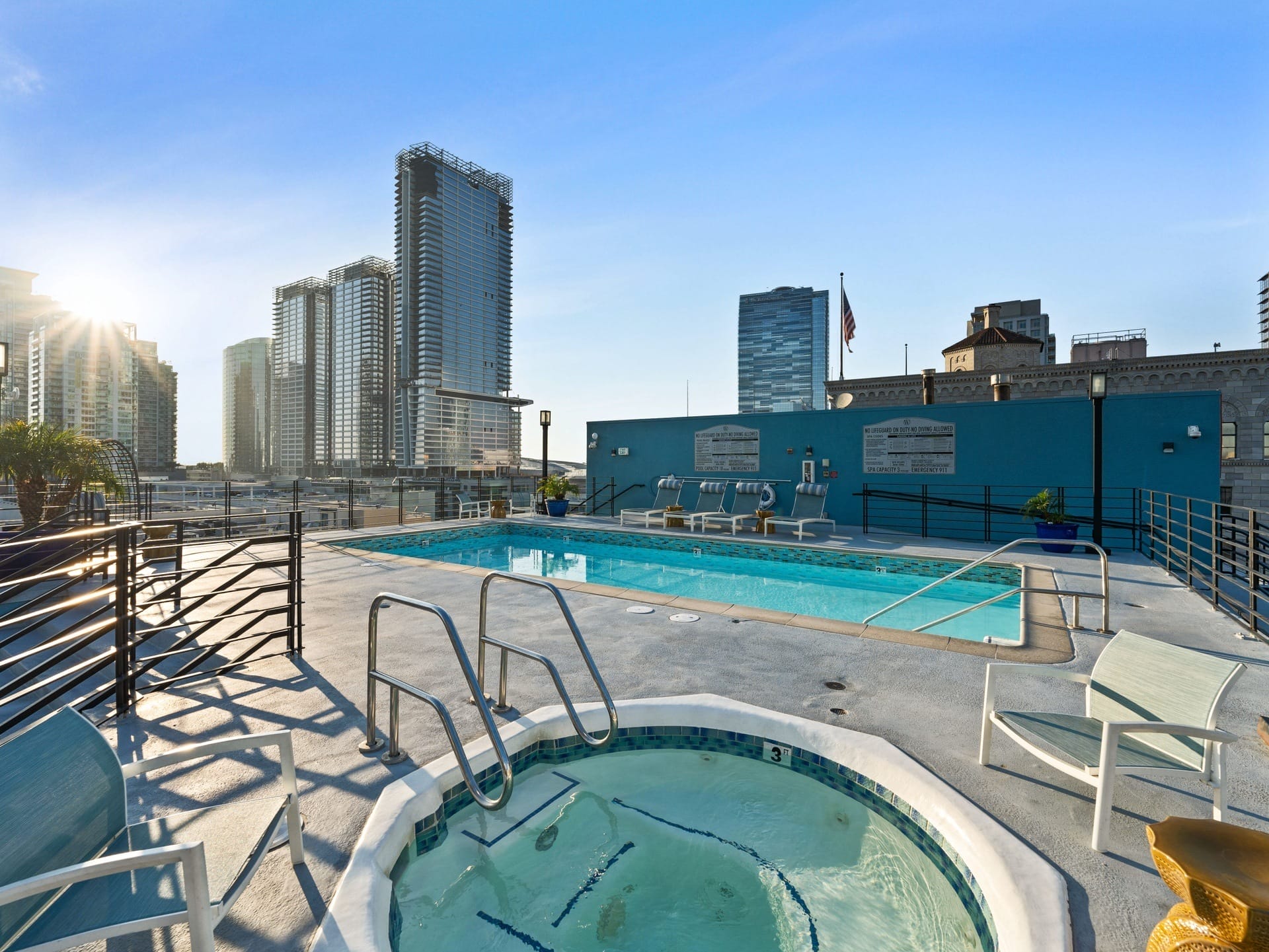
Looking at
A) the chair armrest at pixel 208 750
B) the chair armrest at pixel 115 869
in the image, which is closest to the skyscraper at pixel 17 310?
the chair armrest at pixel 208 750

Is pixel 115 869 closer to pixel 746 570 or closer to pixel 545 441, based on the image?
pixel 746 570

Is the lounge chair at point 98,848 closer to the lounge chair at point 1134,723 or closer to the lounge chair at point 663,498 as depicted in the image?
the lounge chair at point 1134,723

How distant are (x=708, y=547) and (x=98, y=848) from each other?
8943 millimetres

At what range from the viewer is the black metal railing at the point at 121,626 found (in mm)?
2611

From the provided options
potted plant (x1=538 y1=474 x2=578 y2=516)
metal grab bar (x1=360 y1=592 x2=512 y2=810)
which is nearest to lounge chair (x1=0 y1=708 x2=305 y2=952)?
metal grab bar (x1=360 y1=592 x2=512 y2=810)

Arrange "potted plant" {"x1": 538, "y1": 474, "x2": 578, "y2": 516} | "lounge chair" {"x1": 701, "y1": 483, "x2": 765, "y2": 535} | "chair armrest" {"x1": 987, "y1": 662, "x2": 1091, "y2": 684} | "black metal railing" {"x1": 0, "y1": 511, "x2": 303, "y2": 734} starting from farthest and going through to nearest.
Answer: "potted plant" {"x1": 538, "y1": 474, "x2": 578, "y2": 516} < "lounge chair" {"x1": 701, "y1": 483, "x2": 765, "y2": 535} < "black metal railing" {"x1": 0, "y1": 511, "x2": 303, "y2": 734} < "chair armrest" {"x1": 987, "y1": 662, "x2": 1091, "y2": 684}

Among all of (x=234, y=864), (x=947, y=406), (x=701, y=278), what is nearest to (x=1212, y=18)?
(x=947, y=406)

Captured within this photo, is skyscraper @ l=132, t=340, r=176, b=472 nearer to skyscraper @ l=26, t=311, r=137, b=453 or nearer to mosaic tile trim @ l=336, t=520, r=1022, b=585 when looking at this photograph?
skyscraper @ l=26, t=311, r=137, b=453

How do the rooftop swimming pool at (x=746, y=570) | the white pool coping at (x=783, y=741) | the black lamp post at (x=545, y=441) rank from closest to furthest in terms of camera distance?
the white pool coping at (x=783, y=741) → the rooftop swimming pool at (x=746, y=570) → the black lamp post at (x=545, y=441)

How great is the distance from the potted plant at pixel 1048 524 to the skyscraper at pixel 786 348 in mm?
83480

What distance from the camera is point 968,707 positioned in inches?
126

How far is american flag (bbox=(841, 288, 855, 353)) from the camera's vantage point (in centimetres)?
2014

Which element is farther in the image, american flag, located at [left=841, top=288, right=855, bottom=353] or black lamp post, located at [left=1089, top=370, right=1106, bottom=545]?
american flag, located at [left=841, top=288, right=855, bottom=353]

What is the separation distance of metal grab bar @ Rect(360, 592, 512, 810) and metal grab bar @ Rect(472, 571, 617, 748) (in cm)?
11
